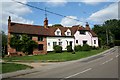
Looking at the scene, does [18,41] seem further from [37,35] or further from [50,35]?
[50,35]

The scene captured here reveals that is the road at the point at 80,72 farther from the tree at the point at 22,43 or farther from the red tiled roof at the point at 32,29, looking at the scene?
the red tiled roof at the point at 32,29

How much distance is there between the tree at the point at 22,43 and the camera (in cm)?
5338

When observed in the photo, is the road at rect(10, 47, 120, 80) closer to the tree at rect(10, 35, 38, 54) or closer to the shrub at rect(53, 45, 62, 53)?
the tree at rect(10, 35, 38, 54)

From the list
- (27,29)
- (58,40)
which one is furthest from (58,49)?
(27,29)

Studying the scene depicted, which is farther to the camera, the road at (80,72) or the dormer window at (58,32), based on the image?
the dormer window at (58,32)

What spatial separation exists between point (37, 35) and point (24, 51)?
255 inches

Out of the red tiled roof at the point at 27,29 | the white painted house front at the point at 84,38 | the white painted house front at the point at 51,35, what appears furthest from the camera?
the white painted house front at the point at 84,38

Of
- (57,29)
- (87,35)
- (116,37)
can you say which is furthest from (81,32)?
(116,37)

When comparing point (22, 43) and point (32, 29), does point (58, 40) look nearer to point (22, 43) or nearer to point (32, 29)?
Result: point (32, 29)

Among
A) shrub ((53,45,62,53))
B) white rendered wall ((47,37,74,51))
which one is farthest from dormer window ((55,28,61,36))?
shrub ((53,45,62,53))

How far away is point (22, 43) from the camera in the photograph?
177ft

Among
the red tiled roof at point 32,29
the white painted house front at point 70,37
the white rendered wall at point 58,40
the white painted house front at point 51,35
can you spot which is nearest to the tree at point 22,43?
the white painted house front at point 51,35

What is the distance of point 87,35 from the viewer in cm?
7369

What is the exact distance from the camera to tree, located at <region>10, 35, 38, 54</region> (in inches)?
2101
